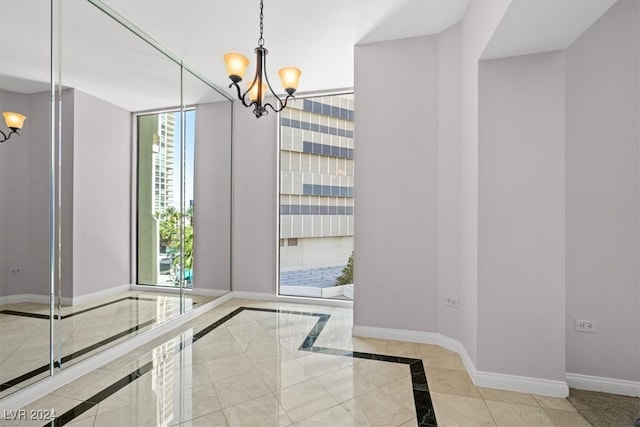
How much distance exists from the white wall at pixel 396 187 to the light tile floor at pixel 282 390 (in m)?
0.42

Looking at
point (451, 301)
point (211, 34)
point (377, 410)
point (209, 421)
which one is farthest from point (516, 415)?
point (211, 34)

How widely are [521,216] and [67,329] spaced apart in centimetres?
354

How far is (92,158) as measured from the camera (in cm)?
265

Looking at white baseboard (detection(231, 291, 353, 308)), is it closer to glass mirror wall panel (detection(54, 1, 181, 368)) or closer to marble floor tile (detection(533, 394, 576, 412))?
glass mirror wall panel (detection(54, 1, 181, 368))

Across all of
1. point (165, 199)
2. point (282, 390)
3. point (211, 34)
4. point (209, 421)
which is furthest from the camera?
point (165, 199)

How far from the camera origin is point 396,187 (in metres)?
3.15

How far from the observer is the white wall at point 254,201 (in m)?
4.54

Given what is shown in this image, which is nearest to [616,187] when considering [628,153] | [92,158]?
[628,153]

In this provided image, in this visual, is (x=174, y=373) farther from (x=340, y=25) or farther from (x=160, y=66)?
(x=340, y=25)

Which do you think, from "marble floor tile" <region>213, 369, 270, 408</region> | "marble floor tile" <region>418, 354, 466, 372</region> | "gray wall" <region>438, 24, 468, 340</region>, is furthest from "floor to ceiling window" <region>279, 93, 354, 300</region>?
"marble floor tile" <region>213, 369, 270, 408</region>

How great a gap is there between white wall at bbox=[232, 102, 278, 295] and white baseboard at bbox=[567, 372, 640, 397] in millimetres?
3417

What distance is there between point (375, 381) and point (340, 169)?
277 centimetres

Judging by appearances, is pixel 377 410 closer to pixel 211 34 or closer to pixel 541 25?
pixel 541 25

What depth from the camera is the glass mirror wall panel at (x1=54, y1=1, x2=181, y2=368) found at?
2367mm
